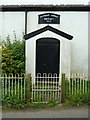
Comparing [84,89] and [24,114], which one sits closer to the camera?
[24,114]

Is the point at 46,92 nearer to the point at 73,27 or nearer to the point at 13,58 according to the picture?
the point at 13,58

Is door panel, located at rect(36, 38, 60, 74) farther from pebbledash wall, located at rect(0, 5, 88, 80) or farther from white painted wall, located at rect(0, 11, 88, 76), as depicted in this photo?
white painted wall, located at rect(0, 11, 88, 76)

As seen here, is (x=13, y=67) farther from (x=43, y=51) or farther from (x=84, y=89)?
(x=84, y=89)

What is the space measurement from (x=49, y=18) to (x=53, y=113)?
261 inches

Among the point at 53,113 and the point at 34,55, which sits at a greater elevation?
the point at 34,55

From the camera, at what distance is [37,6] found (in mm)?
12078

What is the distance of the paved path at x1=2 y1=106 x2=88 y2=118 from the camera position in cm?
678

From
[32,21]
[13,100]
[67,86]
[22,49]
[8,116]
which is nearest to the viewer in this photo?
[8,116]

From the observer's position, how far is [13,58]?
36.2 feet

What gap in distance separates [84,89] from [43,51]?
3778 mm

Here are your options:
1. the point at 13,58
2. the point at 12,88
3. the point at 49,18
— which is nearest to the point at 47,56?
the point at 13,58

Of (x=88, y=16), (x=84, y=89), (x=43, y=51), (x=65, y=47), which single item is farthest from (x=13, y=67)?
(x=88, y=16)

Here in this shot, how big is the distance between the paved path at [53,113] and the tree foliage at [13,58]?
3660mm

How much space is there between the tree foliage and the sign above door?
1.84 metres
